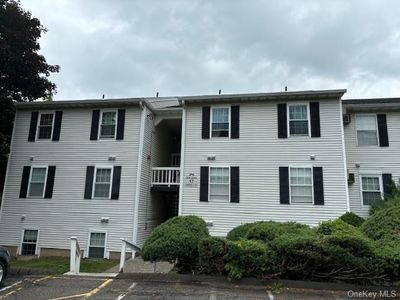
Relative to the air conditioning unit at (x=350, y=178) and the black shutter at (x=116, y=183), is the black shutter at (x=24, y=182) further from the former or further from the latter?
the air conditioning unit at (x=350, y=178)

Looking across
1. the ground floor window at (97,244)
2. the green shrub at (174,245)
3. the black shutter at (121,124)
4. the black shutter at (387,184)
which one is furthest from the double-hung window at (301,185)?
the ground floor window at (97,244)

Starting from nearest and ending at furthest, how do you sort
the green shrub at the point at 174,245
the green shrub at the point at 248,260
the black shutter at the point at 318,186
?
the green shrub at the point at 248,260, the green shrub at the point at 174,245, the black shutter at the point at 318,186

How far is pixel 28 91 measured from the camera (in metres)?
15.2

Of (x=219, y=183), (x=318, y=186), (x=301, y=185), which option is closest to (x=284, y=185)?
(x=301, y=185)

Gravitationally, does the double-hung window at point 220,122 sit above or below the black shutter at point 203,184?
above

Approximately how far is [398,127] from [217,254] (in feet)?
34.4

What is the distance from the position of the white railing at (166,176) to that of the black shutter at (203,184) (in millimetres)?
1340

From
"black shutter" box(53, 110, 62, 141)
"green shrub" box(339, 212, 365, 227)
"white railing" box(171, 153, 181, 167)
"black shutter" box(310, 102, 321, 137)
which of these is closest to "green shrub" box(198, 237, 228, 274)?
"green shrub" box(339, 212, 365, 227)

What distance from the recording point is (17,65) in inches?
553

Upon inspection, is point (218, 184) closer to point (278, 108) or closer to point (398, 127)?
point (278, 108)

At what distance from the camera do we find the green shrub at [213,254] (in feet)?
24.0

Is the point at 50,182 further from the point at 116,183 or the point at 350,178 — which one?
the point at 350,178

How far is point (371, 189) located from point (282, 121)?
4774 mm

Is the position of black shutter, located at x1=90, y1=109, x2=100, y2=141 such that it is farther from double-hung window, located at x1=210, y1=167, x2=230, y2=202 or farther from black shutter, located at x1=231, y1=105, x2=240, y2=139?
black shutter, located at x1=231, y1=105, x2=240, y2=139
